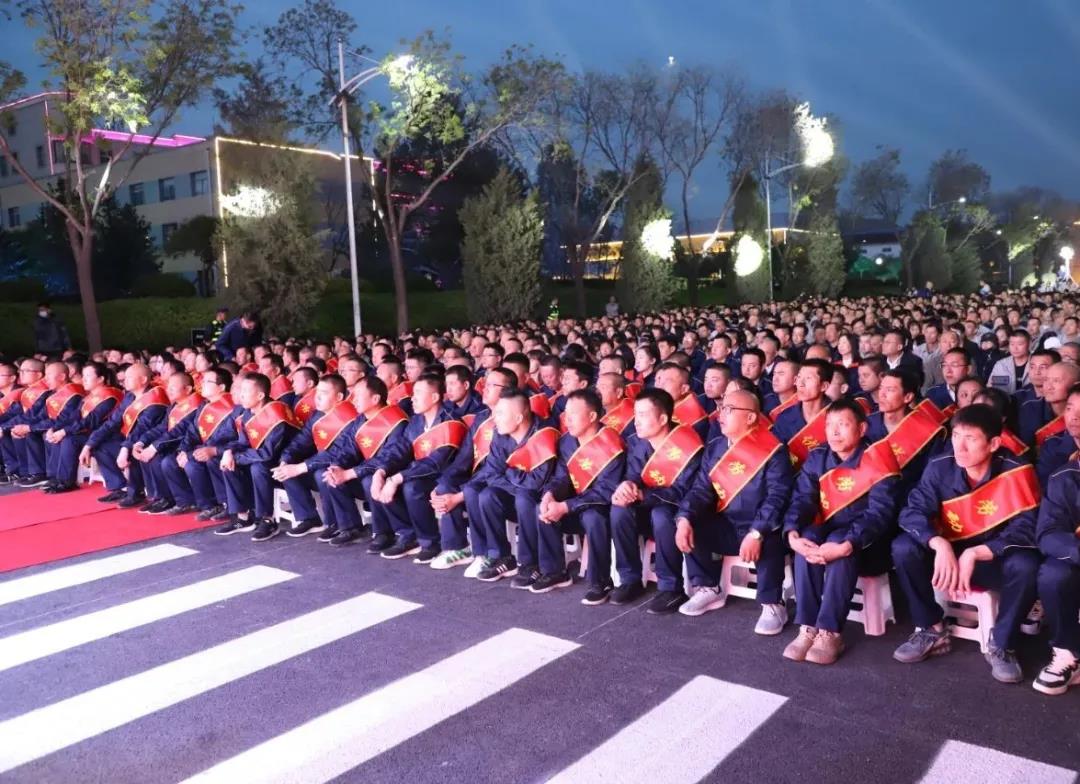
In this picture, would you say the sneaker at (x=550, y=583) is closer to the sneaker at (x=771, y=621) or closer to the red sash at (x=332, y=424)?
the sneaker at (x=771, y=621)

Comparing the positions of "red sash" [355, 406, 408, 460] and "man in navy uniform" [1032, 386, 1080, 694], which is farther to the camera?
"red sash" [355, 406, 408, 460]

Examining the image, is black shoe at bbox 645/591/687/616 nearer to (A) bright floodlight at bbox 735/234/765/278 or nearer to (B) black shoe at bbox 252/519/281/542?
(B) black shoe at bbox 252/519/281/542

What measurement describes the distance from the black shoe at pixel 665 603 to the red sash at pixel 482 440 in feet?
6.22

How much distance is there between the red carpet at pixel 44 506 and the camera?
8.27 m

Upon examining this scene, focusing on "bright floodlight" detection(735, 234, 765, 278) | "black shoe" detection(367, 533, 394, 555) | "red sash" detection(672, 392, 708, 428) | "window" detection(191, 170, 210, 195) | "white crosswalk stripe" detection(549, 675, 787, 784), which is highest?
"window" detection(191, 170, 210, 195)

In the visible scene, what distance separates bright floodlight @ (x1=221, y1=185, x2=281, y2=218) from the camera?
20.5m

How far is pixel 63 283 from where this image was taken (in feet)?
98.7

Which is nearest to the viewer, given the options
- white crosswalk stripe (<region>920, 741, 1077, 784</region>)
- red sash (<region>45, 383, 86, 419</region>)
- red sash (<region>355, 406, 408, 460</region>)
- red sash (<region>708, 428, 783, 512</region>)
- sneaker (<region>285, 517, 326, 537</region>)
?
white crosswalk stripe (<region>920, 741, 1077, 784</region>)

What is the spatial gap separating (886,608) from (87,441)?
7446mm

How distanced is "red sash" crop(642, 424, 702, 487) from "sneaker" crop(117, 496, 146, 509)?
17.0 feet

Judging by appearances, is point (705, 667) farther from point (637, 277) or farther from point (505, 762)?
point (637, 277)

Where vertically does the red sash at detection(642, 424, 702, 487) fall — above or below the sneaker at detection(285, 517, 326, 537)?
above

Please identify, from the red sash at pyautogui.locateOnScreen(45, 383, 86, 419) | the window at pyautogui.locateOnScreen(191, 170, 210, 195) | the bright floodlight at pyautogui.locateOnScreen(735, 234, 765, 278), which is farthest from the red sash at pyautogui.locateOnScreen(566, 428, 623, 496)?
the bright floodlight at pyautogui.locateOnScreen(735, 234, 765, 278)

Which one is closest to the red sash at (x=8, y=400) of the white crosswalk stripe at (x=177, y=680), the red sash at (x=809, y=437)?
the white crosswalk stripe at (x=177, y=680)
